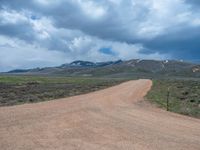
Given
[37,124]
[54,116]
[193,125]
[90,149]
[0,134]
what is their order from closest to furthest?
[90,149] → [0,134] → [37,124] → [193,125] → [54,116]

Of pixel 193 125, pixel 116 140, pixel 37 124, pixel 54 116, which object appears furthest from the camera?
pixel 54 116

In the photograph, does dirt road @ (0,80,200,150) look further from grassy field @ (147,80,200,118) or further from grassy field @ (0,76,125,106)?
grassy field @ (0,76,125,106)

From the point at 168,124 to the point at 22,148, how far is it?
8.44 m

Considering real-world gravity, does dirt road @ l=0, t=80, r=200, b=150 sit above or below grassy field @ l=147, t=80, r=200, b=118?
above

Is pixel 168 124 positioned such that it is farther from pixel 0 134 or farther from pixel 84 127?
pixel 0 134

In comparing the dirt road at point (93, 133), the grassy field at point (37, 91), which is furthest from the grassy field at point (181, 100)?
the grassy field at point (37, 91)

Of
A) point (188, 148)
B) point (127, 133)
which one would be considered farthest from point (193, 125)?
point (188, 148)

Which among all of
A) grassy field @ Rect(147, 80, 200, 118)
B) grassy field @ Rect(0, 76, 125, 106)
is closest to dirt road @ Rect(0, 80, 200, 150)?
grassy field @ Rect(147, 80, 200, 118)

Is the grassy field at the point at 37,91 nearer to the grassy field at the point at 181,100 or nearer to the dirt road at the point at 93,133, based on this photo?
the grassy field at the point at 181,100

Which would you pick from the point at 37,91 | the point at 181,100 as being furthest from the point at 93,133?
the point at 37,91

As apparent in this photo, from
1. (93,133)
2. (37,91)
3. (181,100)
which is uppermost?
(93,133)

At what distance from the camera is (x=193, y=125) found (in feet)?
59.9

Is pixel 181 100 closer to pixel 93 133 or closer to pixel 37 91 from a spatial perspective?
pixel 93 133

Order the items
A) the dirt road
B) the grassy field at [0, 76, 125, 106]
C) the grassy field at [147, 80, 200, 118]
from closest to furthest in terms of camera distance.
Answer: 1. the dirt road
2. the grassy field at [147, 80, 200, 118]
3. the grassy field at [0, 76, 125, 106]
